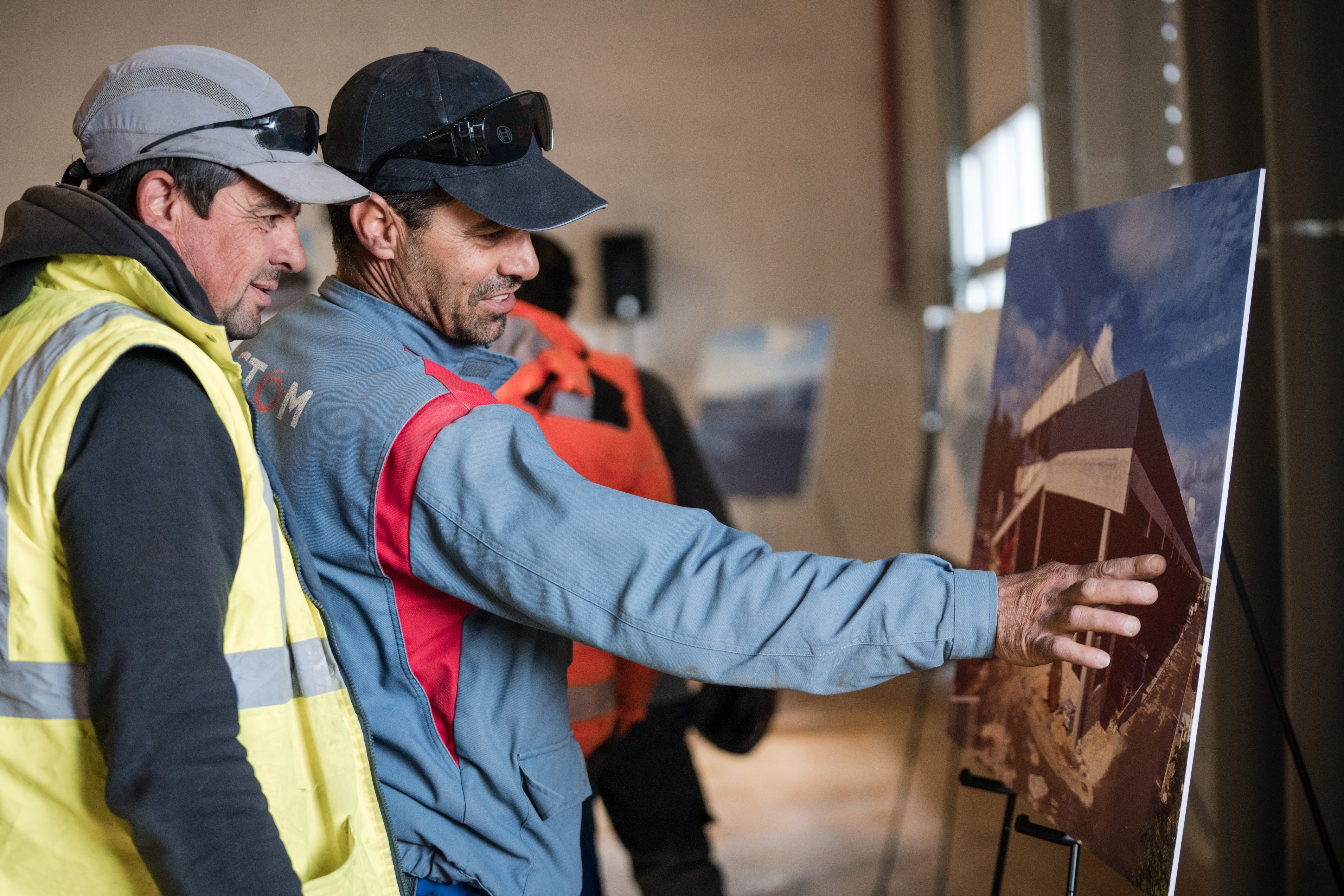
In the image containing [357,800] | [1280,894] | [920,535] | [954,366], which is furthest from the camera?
[920,535]

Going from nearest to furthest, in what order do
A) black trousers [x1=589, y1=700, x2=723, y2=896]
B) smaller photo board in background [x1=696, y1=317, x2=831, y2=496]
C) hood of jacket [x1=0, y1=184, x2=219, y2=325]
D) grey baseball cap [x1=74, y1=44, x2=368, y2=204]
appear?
hood of jacket [x1=0, y1=184, x2=219, y2=325] < grey baseball cap [x1=74, y1=44, x2=368, y2=204] < black trousers [x1=589, y1=700, x2=723, y2=896] < smaller photo board in background [x1=696, y1=317, x2=831, y2=496]

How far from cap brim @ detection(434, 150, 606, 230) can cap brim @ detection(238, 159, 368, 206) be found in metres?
0.10

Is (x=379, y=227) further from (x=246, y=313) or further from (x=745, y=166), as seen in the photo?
(x=745, y=166)

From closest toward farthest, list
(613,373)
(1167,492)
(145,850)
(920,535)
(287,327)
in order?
(145,850) < (1167,492) < (287,327) < (613,373) < (920,535)

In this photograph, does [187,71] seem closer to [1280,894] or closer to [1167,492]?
[1167,492]

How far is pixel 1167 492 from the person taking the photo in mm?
1096

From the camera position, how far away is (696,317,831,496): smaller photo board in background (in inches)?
189

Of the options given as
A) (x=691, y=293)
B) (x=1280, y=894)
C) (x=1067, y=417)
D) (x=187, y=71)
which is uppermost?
(x=691, y=293)

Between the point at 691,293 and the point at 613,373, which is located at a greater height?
the point at 691,293

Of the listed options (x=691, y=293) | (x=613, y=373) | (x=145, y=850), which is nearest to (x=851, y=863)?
(x=613, y=373)

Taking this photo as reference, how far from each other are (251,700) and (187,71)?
59cm

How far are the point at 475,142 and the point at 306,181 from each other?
195mm

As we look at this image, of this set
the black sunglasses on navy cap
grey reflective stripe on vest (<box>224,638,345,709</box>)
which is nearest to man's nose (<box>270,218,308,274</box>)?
the black sunglasses on navy cap

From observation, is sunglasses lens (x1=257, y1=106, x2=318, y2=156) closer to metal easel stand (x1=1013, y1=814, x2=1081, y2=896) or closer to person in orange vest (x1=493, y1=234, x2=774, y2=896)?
person in orange vest (x1=493, y1=234, x2=774, y2=896)
